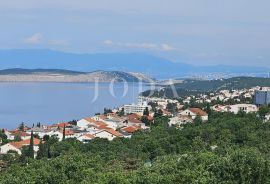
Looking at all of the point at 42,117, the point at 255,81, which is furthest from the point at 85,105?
the point at 255,81

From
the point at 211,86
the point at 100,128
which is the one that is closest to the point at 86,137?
the point at 100,128

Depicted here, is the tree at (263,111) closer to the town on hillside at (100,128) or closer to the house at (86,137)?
the town on hillside at (100,128)

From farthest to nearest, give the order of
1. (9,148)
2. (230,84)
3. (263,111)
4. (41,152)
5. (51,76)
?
(51,76)
(230,84)
(263,111)
(9,148)
(41,152)

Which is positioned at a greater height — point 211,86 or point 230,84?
point 230,84

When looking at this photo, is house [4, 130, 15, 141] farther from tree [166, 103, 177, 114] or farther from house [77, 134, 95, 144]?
tree [166, 103, 177, 114]

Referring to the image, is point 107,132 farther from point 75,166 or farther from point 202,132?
point 75,166

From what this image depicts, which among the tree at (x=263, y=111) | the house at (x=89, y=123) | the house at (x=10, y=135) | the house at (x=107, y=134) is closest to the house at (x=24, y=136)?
the house at (x=10, y=135)

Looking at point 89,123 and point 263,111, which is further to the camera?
point 89,123

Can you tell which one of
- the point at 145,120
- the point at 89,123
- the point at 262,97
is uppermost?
the point at 262,97

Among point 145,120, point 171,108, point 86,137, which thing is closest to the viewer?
point 86,137

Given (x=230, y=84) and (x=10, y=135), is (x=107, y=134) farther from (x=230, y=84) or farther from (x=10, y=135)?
(x=230, y=84)
